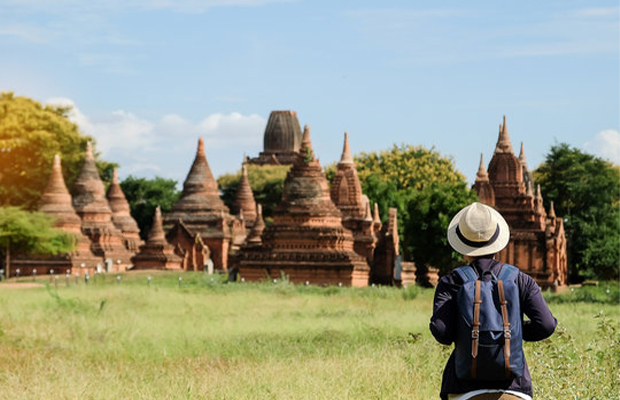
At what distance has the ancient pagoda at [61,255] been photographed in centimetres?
4353

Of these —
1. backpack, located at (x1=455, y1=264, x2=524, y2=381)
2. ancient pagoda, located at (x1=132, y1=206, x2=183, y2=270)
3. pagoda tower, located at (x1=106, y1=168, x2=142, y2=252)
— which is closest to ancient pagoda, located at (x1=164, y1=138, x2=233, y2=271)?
ancient pagoda, located at (x1=132, y1=206, x2=183, y2=270)

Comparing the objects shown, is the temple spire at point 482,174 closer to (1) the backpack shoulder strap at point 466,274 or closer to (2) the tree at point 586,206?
(2) the tree at point 586,206

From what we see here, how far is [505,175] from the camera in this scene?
42.5 metres

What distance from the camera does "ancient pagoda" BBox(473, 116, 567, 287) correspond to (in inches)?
1588

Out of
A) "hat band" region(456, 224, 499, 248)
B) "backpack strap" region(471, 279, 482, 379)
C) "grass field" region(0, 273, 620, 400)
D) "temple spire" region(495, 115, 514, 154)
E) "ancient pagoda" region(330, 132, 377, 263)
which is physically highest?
"temple spire" region(495, 115, 514, 154)

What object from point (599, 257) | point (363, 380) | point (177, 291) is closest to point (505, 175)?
point (599, 257)

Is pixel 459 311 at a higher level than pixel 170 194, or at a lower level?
lower

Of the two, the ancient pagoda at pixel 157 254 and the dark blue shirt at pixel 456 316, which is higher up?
the ancient pagoda at pixel 157 254

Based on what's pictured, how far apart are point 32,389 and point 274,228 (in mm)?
28003

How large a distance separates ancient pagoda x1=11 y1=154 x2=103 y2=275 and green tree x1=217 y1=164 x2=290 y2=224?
1777cm

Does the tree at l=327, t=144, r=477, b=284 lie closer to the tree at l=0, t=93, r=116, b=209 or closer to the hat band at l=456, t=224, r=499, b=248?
the tree at l=0, t=93, r=116, b=209

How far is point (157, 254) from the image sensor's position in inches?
1831

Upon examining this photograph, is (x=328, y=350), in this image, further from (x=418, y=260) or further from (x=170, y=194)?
(x=170, y=194)

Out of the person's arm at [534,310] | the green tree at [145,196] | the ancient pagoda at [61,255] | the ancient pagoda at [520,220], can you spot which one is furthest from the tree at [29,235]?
the person's arm at [534,310]
